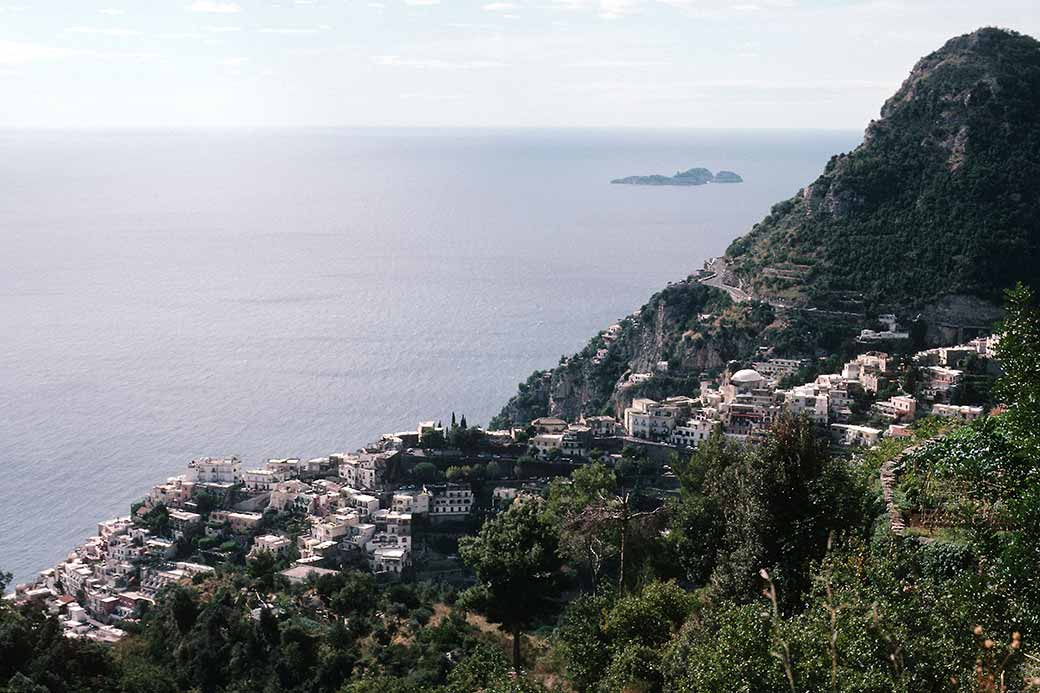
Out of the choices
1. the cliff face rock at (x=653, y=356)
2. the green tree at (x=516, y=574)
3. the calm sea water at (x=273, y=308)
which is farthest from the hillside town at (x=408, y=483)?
the green tree at (x=516, y=574)

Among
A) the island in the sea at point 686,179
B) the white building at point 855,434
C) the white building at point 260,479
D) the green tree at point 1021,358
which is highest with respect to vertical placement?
the island in the sea at point 686,179

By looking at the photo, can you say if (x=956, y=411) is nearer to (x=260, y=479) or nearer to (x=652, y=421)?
(x=652, y=421)

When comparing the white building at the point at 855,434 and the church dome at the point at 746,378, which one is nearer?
the white building at the point at 855,434

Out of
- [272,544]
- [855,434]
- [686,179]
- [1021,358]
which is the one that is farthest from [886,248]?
[686,179]

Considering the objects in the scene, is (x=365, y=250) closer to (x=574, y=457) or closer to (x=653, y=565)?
(x=574, y=457)

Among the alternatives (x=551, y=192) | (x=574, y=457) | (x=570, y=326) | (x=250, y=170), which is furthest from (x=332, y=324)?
(x=250, y=170)

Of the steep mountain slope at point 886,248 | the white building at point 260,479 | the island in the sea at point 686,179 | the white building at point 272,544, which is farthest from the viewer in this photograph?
the island in the sea at point 686,179

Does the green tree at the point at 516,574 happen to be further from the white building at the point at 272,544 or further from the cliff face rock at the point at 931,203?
the cliff face rock at the point at 931,203
